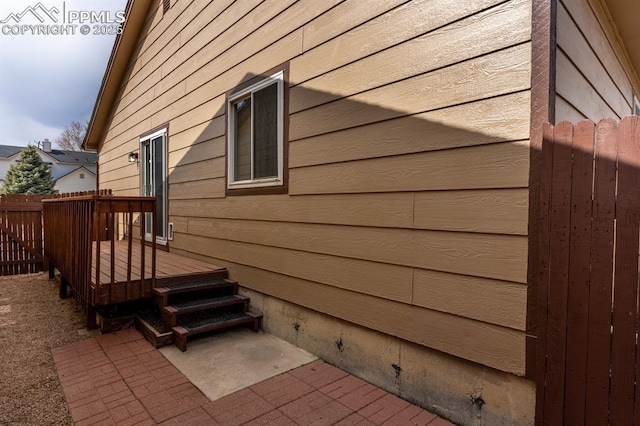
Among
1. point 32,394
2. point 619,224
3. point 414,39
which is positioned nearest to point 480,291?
point 619,224

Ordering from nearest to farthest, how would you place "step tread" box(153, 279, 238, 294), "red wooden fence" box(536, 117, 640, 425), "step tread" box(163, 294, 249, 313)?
1. "red wooden fence" box(536, 117, 640, 425)
2. "step tread" box(163, 294, 249, 313)
3. "step tread" box(153, 279, 238, 294)

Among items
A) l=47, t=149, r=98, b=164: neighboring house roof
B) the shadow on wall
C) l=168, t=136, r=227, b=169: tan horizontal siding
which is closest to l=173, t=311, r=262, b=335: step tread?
the shadow on wall

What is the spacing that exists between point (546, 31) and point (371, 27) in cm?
115

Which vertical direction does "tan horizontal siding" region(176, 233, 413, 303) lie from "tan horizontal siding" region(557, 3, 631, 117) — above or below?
below

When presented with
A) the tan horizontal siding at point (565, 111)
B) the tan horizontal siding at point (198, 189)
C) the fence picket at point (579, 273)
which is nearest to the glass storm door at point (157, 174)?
the tan horizontal siding at point (198, 189)

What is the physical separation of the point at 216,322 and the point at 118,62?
6532mm

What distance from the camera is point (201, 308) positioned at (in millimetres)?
3412

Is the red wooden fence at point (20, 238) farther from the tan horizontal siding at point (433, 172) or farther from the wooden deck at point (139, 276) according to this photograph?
the tan horizontal siding at point (433, 172)

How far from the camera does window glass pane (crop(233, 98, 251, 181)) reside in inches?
154

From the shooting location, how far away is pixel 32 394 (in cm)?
242

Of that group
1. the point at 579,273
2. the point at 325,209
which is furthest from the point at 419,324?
the point at 325,209

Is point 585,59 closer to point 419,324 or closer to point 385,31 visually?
point 385,31

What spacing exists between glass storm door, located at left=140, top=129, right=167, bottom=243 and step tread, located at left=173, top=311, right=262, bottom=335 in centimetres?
265

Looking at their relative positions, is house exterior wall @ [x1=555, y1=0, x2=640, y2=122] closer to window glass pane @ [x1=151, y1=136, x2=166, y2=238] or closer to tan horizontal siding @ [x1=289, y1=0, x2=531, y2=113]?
tan horizontal siding @ [x1=289, y1=0, x2=531, y2=113]
